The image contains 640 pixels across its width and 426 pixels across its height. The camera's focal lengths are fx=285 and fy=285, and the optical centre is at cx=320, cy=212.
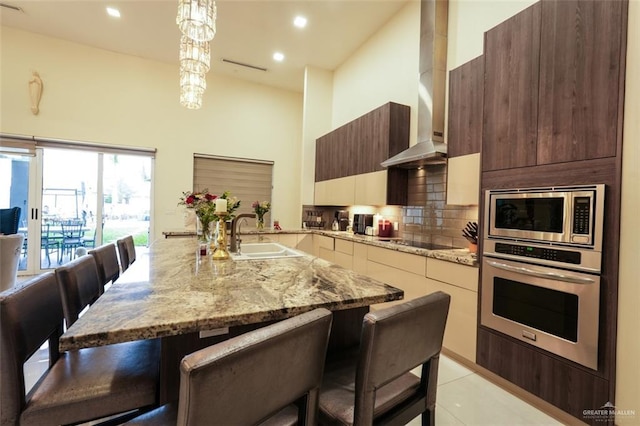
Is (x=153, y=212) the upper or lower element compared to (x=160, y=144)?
lower

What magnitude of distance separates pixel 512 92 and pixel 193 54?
266cm

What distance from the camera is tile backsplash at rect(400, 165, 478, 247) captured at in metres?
2.95

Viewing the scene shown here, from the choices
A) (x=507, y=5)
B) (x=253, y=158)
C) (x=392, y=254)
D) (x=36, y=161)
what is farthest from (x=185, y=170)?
(x=507, y=5)

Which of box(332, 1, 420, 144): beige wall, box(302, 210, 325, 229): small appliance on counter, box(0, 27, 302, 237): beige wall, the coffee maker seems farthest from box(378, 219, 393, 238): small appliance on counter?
box(0, 27, 302, 237): beige wall

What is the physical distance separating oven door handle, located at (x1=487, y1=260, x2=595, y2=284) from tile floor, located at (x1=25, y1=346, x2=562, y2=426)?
87 centimetres

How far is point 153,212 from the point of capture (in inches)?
198

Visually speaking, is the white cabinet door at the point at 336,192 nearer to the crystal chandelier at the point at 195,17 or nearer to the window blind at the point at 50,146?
the crystal chandelier at the point at 195,17

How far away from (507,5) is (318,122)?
3.29 meters

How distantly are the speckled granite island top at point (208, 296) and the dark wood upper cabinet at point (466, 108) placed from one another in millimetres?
1775

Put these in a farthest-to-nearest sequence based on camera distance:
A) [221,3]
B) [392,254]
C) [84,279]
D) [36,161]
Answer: [36,161] → [221,3] → [392,254] → [84,279]

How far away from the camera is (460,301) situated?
7.57 feet

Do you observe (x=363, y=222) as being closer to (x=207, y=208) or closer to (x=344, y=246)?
(x=344, y=246)

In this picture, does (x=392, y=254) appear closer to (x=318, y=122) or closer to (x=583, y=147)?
(x=583, y=147)

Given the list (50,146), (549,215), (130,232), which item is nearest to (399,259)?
(549,215)
